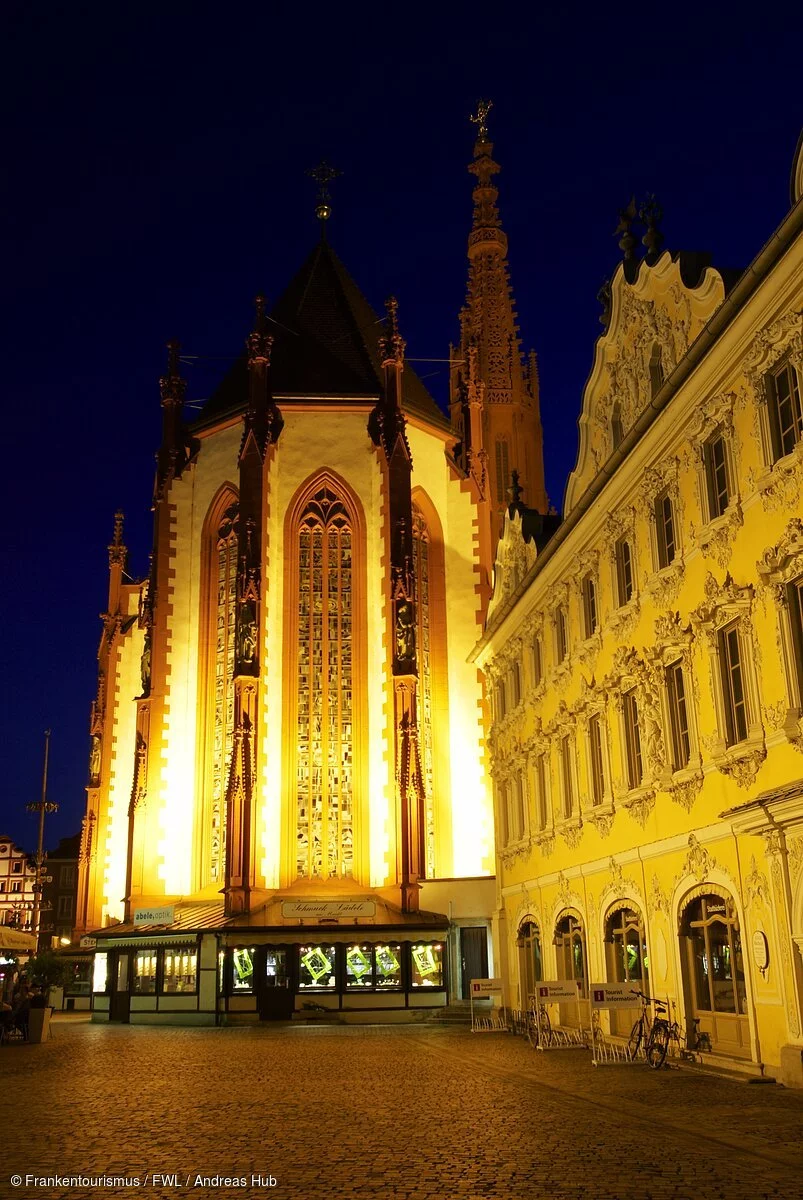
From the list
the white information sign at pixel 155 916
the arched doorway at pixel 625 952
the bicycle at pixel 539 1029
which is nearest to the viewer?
the arched doorway at pixel 625 952

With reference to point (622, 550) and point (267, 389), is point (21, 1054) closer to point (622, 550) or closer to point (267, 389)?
point (622, 550)

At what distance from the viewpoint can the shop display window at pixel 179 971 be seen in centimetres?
3828

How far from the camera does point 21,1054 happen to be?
25.3 meters

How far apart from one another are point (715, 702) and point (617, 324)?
8661mm

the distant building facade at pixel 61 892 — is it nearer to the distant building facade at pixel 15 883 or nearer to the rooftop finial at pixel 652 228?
the distant building facade at pixel 15 883

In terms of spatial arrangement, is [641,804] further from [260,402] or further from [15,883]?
[15,883]

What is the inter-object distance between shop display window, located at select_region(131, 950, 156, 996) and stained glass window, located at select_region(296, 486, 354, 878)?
5.96 m

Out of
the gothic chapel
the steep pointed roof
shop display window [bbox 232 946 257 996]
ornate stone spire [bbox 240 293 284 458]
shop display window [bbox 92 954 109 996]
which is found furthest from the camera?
the steep pointed roof

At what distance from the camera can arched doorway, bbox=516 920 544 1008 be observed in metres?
29.6

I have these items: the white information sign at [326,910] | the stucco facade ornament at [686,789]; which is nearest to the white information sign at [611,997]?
the stucco facade ornament at [686,789]

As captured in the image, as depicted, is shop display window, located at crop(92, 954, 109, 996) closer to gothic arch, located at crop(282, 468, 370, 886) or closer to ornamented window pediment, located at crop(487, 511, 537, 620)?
gothic arch, located at crop(282, 468, 370, 886)

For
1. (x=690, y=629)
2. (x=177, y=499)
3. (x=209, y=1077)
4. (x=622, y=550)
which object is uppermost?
(x=177, y=499)

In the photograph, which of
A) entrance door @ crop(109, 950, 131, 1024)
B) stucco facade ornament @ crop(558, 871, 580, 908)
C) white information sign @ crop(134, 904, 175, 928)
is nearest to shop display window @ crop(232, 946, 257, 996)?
white information sign @ crop(134, 904, 175, 928)


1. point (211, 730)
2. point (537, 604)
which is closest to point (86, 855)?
point (211, 730)
